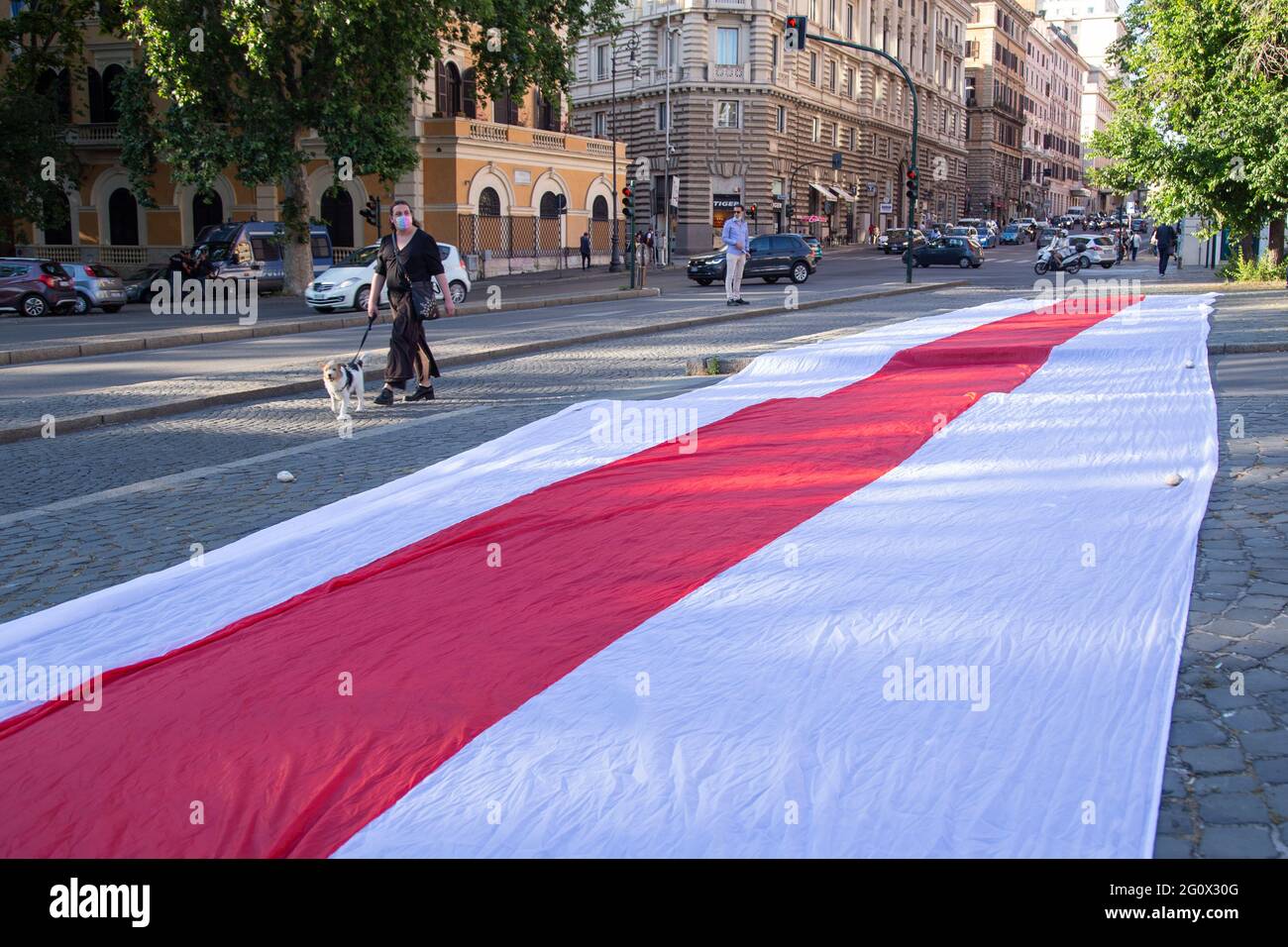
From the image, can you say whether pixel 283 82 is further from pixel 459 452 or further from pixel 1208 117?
pixel 459 452

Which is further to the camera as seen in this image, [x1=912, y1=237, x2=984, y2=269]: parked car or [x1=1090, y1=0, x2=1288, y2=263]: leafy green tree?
[x1=912, y1=237, x2=984, y2=269]: parked car

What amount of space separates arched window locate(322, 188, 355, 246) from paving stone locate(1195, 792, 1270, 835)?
41451 mm

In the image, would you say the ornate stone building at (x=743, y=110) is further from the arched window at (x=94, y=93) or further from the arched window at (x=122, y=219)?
the arched window at (x=94, y=93)

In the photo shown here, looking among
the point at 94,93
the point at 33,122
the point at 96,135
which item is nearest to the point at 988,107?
the point at 94,93

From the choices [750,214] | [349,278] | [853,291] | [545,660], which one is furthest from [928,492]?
[750,214]

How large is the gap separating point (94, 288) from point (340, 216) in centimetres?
1338

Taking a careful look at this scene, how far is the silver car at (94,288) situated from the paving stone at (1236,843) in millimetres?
31383

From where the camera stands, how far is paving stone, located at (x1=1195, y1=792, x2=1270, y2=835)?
3.23 metres

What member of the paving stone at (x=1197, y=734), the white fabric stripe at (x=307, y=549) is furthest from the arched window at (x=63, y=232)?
the paving stone at (x=1197, y=734)

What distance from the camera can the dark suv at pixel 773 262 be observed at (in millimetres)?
38469

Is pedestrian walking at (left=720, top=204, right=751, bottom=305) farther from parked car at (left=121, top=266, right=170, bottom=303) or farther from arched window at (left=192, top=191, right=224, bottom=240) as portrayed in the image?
arched window at (left=192, top=191, right=224, bottom=240)

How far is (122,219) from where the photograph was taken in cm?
4409

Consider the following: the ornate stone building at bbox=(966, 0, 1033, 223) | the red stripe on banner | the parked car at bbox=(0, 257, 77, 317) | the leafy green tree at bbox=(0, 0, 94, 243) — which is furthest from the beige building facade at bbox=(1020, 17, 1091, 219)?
the red stripe on banner

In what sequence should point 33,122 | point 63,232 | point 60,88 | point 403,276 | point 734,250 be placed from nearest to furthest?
point 403,276, point 734,250, point 33,122, point 60,88, point 63,232
